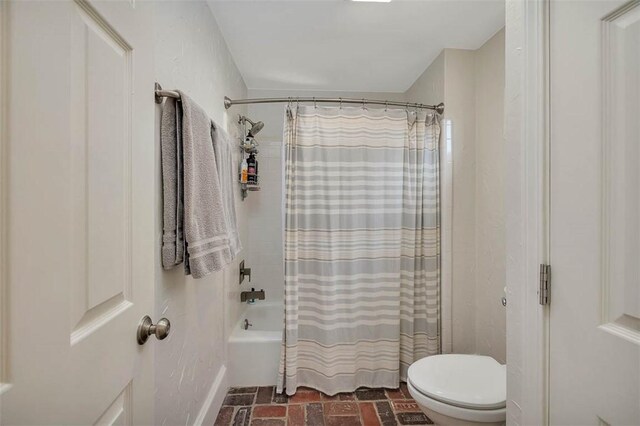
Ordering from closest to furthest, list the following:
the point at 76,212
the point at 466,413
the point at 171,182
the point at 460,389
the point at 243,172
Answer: the point at 76,212, the point at 171,182, the point at 466,413, the point at 460,389, the point at 243,172

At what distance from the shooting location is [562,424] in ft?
2.10


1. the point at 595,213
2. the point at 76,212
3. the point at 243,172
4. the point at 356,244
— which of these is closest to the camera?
the point at 76,212

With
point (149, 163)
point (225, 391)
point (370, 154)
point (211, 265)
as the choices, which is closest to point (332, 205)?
point (370, 154)

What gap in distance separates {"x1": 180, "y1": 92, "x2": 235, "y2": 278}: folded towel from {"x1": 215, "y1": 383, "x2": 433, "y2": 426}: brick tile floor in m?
1.08

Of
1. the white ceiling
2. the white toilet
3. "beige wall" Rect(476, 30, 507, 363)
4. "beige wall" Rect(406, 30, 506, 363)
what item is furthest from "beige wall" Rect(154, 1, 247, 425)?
"beige wall" Rect(476, 30, 507, 363)

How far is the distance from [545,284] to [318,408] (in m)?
1.57

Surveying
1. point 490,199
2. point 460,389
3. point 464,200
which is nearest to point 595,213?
point 460,389

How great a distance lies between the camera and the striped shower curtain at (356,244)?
187 cm

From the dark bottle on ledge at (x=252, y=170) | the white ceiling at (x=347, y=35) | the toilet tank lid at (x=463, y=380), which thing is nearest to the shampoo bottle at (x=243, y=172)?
the dark bottle on ledge at (x=252, y=170)

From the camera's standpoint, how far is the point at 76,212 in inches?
18.2

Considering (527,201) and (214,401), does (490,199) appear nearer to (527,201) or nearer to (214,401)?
(527,201)

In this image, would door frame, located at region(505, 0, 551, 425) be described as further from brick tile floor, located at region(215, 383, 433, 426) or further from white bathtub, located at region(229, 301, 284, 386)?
white bathtub, located at region(229, 301, 284, 386)

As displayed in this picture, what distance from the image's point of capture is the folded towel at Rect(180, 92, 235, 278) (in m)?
1.03

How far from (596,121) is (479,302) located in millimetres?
1616
